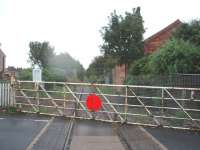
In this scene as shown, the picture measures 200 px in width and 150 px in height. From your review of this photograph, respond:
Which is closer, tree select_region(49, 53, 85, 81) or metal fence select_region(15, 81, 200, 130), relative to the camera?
metal fence select_region(15, 81, 200, 130)

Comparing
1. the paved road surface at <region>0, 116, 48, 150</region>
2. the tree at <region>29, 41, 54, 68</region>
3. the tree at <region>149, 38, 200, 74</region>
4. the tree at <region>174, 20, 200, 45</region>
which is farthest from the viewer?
the tree at <region>29, 41, 54, 68</region>

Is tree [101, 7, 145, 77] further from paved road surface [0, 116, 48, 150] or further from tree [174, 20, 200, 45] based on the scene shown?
paved road surface [0, 116, 48, 150]

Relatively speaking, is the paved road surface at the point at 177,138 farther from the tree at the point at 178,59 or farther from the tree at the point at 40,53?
the tree at the point at 40,53

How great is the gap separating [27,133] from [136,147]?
11.6 ft

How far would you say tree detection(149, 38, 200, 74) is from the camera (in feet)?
67.1

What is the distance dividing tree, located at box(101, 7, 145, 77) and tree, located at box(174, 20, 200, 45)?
834 cm

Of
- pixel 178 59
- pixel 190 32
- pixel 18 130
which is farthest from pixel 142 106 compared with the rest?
pixel 190 32

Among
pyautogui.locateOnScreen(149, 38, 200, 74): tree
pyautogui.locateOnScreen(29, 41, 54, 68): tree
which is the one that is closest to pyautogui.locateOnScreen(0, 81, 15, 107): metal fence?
pyautogui.locateOnScreen(149, 38, 200, 74): tree

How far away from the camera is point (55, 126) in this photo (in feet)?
42.6

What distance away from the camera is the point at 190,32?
24.9m

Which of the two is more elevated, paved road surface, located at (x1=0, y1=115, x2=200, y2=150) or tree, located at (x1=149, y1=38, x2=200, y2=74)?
tree, located at (x1=149, y1=38, x2=200, y2=74)

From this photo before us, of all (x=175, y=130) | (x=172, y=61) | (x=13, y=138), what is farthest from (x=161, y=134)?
(x=172, y=61)

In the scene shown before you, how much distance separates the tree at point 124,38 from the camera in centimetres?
3378

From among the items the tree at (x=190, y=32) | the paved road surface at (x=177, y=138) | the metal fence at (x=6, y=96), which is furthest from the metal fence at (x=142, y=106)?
the tree at (x=190, y=32)
